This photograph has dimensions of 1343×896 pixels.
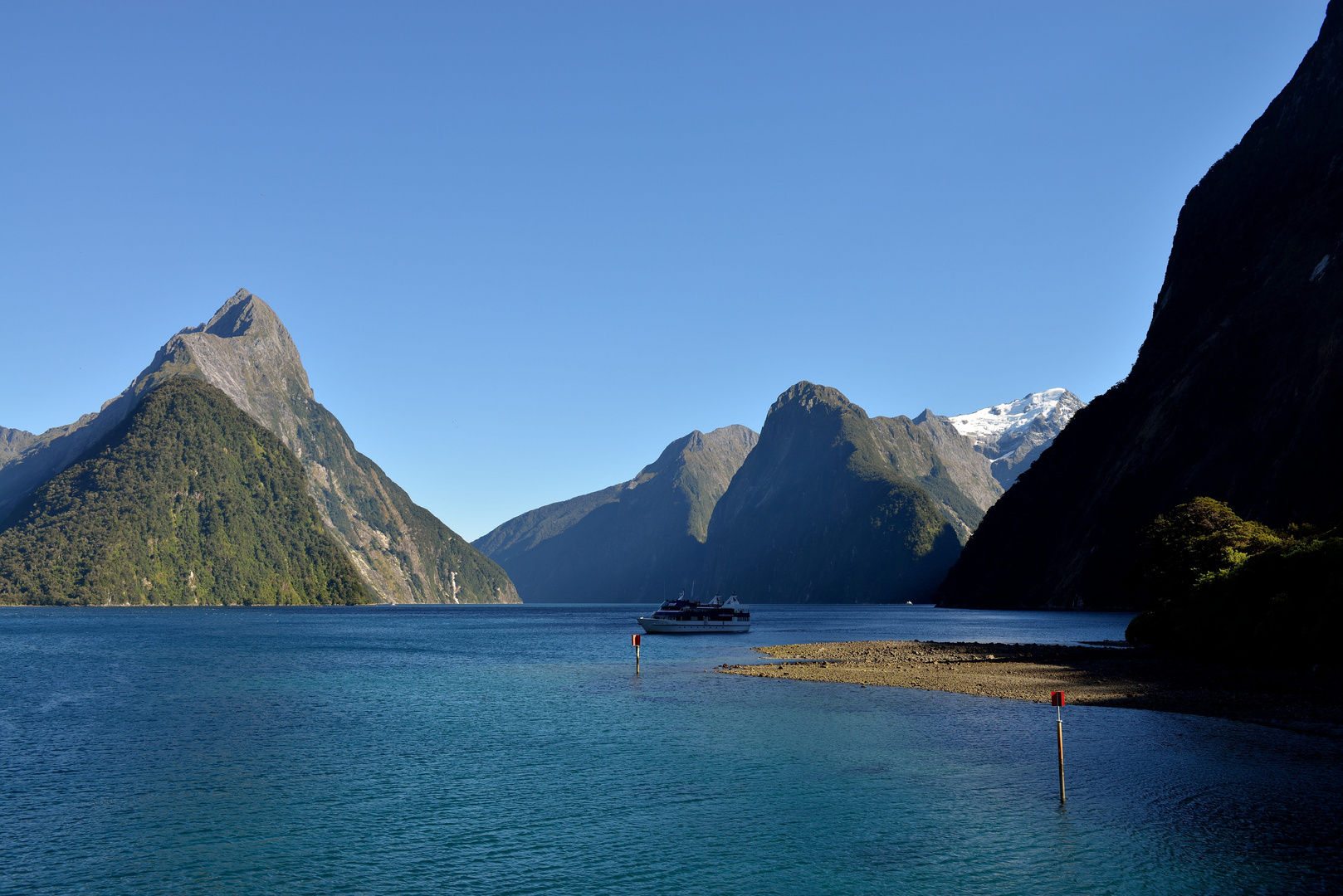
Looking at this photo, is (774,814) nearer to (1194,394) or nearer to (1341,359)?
(1341,359)

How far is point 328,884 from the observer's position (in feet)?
70.4

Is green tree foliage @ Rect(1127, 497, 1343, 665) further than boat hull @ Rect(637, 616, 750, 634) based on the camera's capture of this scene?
No

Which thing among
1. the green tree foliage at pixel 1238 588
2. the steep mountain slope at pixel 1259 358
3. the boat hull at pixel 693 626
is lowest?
the boat hull at pixel 693 626

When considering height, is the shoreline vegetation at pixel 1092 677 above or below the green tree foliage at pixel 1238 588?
below

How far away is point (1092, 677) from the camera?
202ft

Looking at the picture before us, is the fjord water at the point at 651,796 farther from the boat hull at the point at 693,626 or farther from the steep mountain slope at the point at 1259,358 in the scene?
the steep mountain slope at the point at 1259,358

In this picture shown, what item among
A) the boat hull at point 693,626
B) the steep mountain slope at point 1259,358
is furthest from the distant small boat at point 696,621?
the steep mountain slope at point 1259,358

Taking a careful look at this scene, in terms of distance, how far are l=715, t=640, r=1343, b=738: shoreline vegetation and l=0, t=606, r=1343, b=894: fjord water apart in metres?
3.33

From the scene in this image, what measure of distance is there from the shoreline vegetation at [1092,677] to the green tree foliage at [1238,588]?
5.42ft

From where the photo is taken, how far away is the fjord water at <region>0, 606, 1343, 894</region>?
22.1m

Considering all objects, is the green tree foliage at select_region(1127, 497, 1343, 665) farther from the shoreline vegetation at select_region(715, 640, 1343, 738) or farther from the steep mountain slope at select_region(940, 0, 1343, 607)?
the steep mountain slope at select_region(940, 0, 1343, 607)

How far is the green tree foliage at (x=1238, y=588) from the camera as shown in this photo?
184 feet

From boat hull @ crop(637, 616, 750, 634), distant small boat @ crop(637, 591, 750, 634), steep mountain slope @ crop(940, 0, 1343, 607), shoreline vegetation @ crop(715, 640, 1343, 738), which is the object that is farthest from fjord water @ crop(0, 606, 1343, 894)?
steep mountain slope @ crop(940, 0, 1343, 607)

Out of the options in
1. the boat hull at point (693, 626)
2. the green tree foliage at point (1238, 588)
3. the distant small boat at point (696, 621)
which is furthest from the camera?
the distant small boat at point (696, 621)
